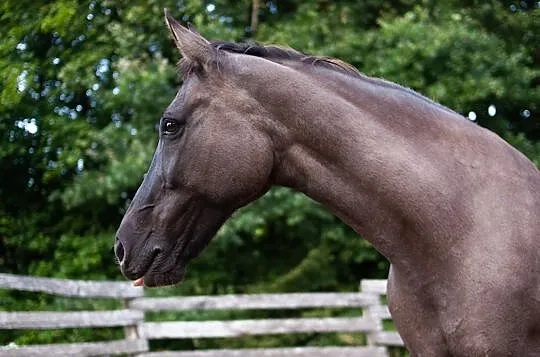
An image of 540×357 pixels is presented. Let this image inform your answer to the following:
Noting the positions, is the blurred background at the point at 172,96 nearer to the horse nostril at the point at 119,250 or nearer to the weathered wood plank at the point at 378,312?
the weathered wood plank at the point at 378,312

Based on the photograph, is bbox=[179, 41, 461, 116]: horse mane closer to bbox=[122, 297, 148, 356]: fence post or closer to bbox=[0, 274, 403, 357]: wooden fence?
bbox=[0, 274, 403, 357]: wooden fence

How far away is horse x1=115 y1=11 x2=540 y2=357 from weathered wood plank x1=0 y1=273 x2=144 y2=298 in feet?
10.3

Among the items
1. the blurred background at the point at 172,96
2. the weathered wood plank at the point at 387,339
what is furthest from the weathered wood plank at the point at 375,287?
the blurred background at the point at 172,96

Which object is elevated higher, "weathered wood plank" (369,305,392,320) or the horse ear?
the horse ear

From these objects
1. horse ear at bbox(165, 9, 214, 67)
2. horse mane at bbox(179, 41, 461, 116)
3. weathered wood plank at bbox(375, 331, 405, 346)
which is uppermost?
horse ear at bbox(165, 9, 214, 67)

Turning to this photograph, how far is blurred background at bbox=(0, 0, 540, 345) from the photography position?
32.4 feet

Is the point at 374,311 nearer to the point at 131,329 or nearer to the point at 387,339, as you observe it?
the point at 387,339

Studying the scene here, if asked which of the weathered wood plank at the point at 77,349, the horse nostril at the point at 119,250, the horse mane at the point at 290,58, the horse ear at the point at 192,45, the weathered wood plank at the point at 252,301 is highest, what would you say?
the horse ear at the point at 192,45

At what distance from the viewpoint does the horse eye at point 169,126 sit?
2.68 metres

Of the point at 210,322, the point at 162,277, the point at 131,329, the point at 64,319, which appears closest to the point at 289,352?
the point at 210,322

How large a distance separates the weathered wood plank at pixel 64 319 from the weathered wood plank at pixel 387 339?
8.35 ft

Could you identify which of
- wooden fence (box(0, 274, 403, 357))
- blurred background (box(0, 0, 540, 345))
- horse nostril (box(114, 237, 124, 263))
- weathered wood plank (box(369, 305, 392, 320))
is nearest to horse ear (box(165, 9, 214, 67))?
horse nostril (box(114, 237, 124, 263))

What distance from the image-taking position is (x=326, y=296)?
8453 millimetres

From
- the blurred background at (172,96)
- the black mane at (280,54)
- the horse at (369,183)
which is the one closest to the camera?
the horse at (369,183)
